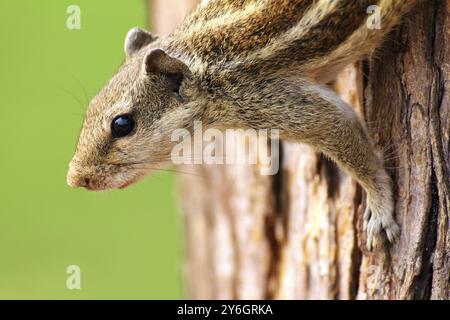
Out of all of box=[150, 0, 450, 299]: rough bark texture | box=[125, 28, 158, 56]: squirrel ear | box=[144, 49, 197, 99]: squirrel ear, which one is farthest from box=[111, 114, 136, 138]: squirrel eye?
box=[150, 0, 450, 299]: rough bark texture

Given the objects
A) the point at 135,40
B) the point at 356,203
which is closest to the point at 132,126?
the point at 135,40

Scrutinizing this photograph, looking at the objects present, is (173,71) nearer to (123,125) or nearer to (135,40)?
(123,125)

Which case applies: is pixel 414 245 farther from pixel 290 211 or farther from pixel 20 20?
pixel 20 20

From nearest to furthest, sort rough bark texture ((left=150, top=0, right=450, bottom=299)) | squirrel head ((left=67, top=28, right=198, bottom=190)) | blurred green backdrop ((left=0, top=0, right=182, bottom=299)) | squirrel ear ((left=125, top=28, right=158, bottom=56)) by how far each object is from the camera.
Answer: rough bark texture ((left=150, top=0, right=450, bottom=299)) < squirrel head ((left=67, top=28, right=198, bottom=190)) < squirrel ear ((left=125, top=28, right=158, bottom=56)) < blurred green backdrop ((left=0, top=0, right=182, bottom=299))

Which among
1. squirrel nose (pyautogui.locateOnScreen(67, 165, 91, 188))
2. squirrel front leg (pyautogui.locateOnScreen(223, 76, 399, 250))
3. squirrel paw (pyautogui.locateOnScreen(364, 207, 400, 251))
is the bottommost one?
squirrel paw (pyautogui.locateOnScreen(364, 207, 400, 251))

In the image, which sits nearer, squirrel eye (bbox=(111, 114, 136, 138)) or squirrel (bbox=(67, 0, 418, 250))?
squirrel (bbox=(67, 0, 418, 250))

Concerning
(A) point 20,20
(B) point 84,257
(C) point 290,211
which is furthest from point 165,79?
(A) point 20,20

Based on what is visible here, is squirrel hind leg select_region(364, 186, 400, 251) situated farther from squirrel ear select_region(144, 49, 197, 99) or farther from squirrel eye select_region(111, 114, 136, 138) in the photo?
squirrel eye select_region(111, 114, 136, 138)
